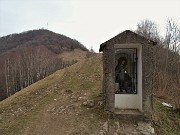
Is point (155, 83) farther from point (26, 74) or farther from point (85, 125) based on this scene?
point (26, 74)

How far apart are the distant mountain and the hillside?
55.3 meters

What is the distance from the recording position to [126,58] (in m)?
12.3

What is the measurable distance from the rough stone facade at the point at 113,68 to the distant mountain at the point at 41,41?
58.4 m

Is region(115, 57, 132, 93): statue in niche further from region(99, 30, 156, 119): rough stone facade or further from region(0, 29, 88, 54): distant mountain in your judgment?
region(0, 29, 88, 54): distant mountain

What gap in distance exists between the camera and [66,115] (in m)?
11.4

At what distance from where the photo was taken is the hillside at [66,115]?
10188 millimetres

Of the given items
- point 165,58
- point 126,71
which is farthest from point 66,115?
point 165,58

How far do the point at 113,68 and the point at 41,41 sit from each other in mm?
71815

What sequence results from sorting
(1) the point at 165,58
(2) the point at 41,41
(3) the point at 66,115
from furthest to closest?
1. (2) the point at 41,41
2. (1) the point at 165,58
3. (3) the point at 66,115

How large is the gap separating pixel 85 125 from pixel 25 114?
2755 mm

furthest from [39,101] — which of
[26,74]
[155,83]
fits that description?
[26,74]

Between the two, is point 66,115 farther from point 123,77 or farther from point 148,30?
point 148,30

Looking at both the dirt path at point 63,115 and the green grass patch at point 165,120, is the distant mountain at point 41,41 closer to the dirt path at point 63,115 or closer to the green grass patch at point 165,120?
the dirt path at point 63,115

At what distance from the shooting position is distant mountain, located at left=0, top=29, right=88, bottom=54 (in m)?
74.9
